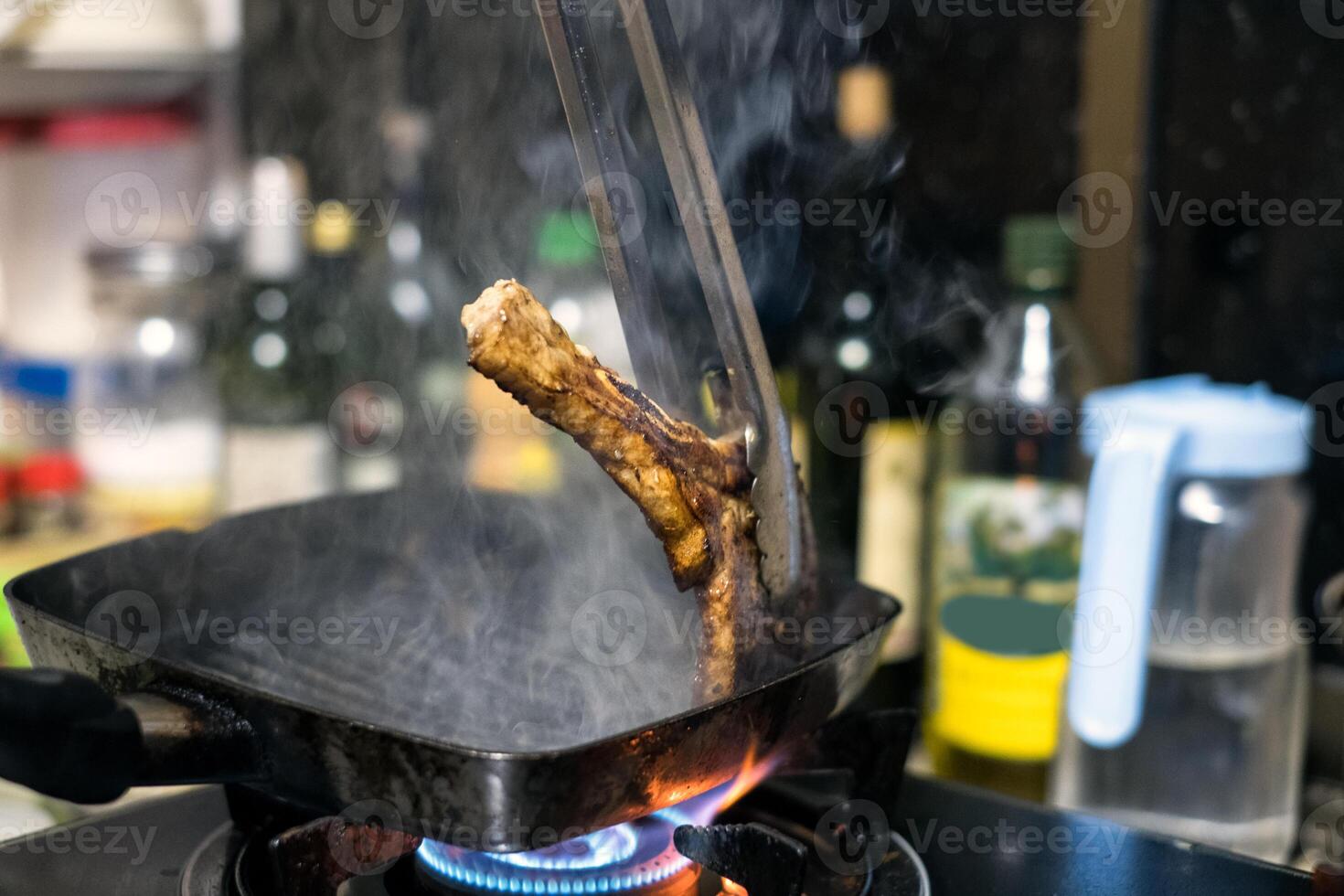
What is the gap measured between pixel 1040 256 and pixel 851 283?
22 cm

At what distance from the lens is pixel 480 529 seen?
38.0 inches

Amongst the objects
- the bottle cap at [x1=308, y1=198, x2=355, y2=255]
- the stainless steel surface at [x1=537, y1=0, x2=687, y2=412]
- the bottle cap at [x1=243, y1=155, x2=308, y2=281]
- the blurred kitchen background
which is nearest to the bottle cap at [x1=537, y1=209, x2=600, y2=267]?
the blurred kitchen background

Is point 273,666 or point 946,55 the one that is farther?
point 946,55

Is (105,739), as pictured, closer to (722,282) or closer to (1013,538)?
(722,282)

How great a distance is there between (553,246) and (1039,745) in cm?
72

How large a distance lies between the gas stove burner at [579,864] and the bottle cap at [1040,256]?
0.71 meters

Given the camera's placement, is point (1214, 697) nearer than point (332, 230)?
Yes

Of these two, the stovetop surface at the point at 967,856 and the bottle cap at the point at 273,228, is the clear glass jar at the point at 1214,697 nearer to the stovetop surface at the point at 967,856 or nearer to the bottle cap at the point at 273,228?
the stovetop surface at the point at 967,856

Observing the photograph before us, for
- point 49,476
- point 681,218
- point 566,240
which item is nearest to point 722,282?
point 681,218

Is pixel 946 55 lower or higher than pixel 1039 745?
higher

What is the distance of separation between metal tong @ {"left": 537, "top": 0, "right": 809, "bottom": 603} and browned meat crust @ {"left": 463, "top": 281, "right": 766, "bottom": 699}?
0.02 metres

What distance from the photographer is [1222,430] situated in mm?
921

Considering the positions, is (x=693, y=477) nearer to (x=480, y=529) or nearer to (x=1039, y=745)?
(x=480, y=529)

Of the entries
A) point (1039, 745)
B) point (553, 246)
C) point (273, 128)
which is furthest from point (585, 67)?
point (273, 128)
